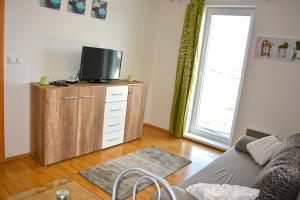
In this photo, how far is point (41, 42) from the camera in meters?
2.90

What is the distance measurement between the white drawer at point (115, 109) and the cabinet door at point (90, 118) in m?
0.09

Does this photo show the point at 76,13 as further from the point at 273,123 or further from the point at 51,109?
the point at 273,123

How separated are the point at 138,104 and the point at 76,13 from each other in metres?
1.58

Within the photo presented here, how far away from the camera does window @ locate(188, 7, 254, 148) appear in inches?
149

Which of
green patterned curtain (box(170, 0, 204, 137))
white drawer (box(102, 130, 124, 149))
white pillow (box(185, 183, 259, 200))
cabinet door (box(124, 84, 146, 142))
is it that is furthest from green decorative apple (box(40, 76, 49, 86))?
green patterned curtain (box(170, 0, 204, 137))

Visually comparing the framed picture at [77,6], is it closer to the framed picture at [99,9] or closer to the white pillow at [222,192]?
the framed picture at [99,9]

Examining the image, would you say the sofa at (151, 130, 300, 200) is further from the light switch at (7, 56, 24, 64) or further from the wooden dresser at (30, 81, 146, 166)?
the light switch at (7, 56, 24, 64)

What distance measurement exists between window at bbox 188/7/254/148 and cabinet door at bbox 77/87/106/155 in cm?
180

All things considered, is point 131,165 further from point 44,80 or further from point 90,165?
point 44,80

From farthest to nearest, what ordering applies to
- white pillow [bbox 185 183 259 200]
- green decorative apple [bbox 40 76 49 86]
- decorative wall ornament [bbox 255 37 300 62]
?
decorative wall ornament [bbox 255 37 300 62] → green decorative apple [bbox 40 76 49 86] → white pillow [bbox 185 183 259 200]

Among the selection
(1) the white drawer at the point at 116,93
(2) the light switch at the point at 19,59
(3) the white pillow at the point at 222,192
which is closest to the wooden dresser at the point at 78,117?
(1) the white drawer at the point at 116,93

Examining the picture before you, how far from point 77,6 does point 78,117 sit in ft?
4.67

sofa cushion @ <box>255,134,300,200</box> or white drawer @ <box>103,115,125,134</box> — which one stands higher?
sofa cushion @ <box>255,134,300,200</box>

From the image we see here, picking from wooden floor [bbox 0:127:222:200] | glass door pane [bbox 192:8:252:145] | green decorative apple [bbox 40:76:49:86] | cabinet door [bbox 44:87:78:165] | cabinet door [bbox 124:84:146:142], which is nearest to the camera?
wooden floor [bbox 0:127:222:200]
